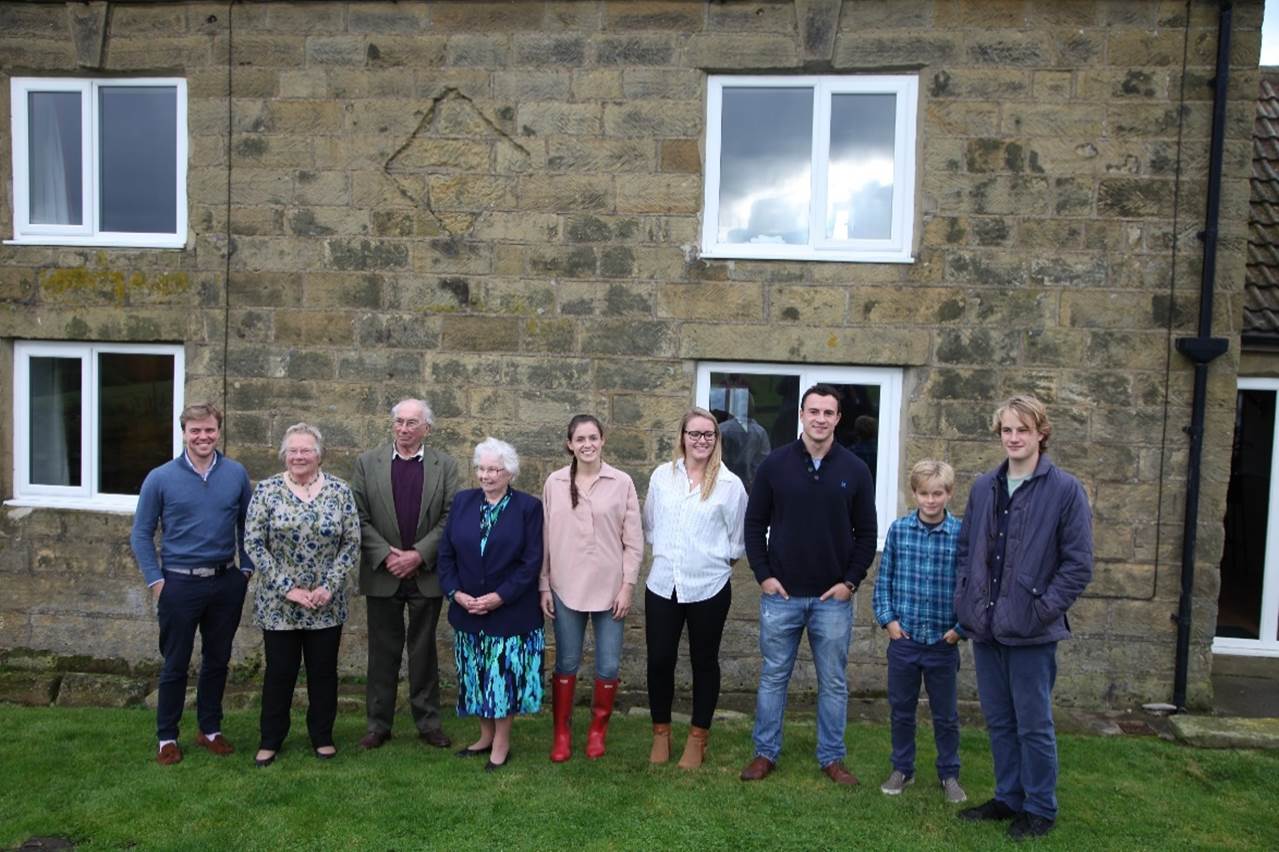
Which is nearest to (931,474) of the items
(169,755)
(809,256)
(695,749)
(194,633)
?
(695,749)

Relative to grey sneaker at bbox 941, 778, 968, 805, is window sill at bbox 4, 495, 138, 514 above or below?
above

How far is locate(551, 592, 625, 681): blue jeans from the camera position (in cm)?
527

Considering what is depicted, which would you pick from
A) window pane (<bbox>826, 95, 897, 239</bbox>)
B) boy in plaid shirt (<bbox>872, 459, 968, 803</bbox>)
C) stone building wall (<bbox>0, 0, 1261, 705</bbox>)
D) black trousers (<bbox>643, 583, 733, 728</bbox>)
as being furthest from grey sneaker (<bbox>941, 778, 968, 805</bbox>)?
window pane (<bbox>826, 95, 897, 239</bbox>)

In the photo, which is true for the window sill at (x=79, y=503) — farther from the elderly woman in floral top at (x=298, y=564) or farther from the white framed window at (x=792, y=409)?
the white framed window at (x=792, y=409)

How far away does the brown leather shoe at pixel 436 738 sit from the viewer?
18.3ft

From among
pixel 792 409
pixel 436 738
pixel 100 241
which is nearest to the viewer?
pixel 436 738

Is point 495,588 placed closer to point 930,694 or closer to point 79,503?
point 930,694

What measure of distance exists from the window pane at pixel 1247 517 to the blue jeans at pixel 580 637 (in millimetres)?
5025

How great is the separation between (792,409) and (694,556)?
6.31ft

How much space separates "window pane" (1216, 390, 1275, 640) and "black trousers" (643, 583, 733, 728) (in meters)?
4.63

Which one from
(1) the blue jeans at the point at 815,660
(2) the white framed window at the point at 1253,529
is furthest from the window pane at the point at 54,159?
(2) the white framed window at the point at 1253,529

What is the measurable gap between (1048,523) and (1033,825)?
4.54ft

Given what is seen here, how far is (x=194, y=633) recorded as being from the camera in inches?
207

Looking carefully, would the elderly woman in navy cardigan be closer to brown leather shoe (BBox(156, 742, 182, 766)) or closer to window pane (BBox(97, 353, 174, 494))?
brown leather shoe (BBox(156, 742, 182, 766))
